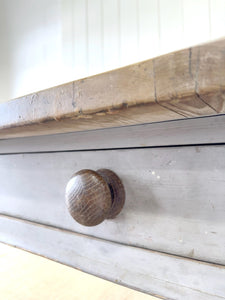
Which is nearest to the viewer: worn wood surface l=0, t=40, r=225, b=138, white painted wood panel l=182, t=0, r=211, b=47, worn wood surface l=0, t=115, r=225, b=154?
worn wood surface l=0, t=40, r=225, b=138

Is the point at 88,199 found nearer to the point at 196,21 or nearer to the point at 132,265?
the point at 132,265

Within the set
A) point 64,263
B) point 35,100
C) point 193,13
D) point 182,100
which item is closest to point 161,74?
point 182,100

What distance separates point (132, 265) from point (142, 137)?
196mm

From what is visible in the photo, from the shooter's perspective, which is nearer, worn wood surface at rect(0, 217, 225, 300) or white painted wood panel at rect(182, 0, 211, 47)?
worn wood surface at rect(0, 217, 225, 300)

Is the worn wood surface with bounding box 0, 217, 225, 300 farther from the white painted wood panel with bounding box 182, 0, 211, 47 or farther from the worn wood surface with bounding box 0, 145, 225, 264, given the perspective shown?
the white painted wood panel with bounding box 182, 0, 211, 47

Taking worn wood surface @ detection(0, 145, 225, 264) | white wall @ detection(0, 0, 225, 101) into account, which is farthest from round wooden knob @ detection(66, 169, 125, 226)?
white wall @ detection(0, 0, 225, 101)

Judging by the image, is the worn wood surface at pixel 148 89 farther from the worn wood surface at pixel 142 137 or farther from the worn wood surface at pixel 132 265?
the worn wood surface at pixel 132 265

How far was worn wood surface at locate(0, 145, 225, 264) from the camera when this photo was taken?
304 mm

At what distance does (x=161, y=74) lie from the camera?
176mm

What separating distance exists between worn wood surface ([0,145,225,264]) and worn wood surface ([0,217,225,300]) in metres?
0.01

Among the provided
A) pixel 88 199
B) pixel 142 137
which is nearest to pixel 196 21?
pixel 142 137

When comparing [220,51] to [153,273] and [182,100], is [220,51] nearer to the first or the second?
[182,100]

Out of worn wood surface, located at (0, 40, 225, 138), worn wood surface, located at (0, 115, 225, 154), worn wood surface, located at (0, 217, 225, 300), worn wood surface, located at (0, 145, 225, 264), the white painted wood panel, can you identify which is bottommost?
worn wood surface, located at (0, 217, 225, 300)

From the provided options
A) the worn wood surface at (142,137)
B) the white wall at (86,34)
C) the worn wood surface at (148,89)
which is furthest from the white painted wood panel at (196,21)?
the worn wood surface at (148,89)
